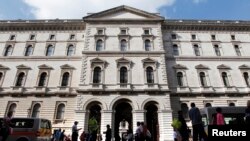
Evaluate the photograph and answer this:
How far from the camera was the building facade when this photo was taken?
2623 centimetres

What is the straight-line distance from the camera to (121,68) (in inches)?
1112

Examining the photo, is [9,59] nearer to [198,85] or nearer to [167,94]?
[167,94]

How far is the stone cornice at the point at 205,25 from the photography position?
3316 centimetres

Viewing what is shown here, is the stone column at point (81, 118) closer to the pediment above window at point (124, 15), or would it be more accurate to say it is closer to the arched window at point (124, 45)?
the arched window at point (124, 45)

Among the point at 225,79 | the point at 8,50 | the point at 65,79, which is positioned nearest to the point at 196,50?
the point at 225,79

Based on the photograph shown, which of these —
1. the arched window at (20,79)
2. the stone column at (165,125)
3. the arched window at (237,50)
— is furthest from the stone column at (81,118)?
the arched window at (237,50)

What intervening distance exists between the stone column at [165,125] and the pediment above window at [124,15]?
45.5 ft

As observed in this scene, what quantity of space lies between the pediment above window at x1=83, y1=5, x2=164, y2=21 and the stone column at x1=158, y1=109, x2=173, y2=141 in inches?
546

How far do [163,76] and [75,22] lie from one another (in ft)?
50.1

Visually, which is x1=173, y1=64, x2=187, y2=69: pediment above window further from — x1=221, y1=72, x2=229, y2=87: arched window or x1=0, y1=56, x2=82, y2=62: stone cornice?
x1=0, y1=56, x2=82, y2=62: stone cornice

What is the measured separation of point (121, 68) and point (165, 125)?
8864mm

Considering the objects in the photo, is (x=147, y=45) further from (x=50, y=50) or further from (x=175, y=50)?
(x=50, y=50)

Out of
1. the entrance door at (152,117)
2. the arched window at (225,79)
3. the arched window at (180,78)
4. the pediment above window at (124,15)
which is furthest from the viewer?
the pediment above window at (124,15)

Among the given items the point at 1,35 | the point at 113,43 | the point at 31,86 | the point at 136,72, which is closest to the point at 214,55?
the point at 136,72
